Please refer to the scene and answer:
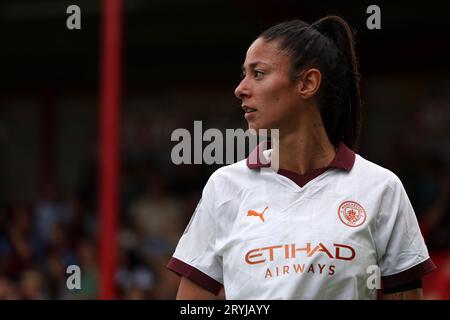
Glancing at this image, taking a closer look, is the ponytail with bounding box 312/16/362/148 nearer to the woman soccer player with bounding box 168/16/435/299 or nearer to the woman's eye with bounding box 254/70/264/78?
the woman soccer player with bounding box 168/16/435/299

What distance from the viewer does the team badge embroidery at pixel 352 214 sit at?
2.69 metres

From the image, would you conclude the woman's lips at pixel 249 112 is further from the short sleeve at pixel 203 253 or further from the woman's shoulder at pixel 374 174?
the woman's shoulder at pixel 374 174

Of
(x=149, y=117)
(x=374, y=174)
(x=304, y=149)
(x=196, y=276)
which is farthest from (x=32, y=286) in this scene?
(x=149, y=117)

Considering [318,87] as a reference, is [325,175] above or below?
below

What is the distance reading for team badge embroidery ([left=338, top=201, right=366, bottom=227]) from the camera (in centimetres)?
269

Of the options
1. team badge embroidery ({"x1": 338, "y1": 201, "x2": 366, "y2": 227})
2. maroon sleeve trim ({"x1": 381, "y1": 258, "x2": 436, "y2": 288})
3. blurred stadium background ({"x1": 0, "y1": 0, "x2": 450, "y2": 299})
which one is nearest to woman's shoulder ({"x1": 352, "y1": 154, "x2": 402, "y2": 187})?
team badge embroidery ({"x1": 338, "y1": 201, "x2": 366, "y2": 227})

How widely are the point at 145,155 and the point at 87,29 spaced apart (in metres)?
2.43

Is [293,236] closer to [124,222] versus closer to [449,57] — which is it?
[124,222]

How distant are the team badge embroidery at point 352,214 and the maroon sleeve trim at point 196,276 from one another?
16.9 inches

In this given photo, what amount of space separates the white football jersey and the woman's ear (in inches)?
7.9

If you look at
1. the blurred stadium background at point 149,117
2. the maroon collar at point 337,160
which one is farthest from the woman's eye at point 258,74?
the blurred stadium background at point 149,117

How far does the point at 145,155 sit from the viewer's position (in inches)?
538
